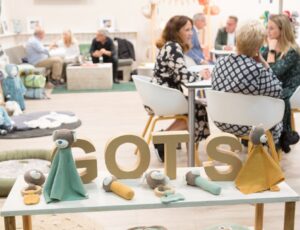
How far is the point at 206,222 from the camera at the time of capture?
2779 mm

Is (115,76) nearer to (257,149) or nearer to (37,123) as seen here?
(37,123)

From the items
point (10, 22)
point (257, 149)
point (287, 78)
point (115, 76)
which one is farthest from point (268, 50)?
point (10, 22)

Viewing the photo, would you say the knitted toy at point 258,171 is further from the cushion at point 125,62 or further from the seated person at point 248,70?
the cushion at point 125,62

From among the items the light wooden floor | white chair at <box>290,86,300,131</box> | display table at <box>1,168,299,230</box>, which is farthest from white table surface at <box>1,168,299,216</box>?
white chair at <box>290,86,300,131</box>

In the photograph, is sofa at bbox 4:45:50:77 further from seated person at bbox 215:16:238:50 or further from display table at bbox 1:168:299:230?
display table at bbox 1:168:299:230

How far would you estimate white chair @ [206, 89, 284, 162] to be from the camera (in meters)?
2.90

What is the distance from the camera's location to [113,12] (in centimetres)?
980

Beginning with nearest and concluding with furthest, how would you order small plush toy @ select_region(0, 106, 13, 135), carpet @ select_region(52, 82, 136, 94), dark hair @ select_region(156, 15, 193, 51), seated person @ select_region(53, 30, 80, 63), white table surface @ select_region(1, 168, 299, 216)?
1. white table surface @ select_region(1, 168, 299, 216)
2. dark hair @ select_region(156, 15, 193, 51)
3. small plush toy @ select_region(0, 106, 13, 135)
4. carpet @ select_region(52, 82, 136, 94)
5. seated person @ select_region(53, 30, 80, 63)

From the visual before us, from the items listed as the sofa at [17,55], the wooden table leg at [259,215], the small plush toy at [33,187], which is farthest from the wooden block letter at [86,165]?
the sofa at [17,55]

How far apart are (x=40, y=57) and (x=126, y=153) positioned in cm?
480

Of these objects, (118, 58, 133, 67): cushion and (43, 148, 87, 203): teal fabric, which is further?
(118, 58, 133, 67): cushion

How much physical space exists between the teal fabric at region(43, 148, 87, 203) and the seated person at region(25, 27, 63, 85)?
6741 mm

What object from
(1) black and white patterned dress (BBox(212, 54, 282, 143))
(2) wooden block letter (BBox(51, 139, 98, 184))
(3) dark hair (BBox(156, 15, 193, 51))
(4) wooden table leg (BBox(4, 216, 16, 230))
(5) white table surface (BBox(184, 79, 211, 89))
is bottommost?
(4) wooden table leg (BBox(4, 216, 16, 230))

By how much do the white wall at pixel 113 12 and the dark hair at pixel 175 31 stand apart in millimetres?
6029
